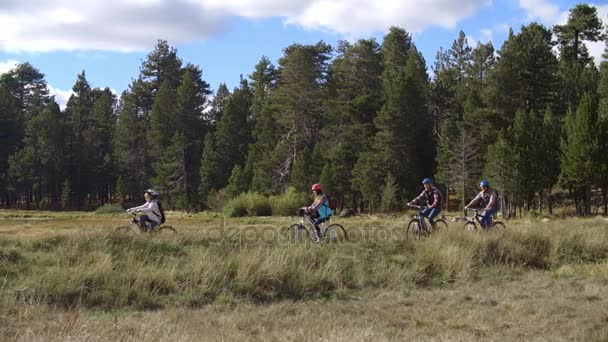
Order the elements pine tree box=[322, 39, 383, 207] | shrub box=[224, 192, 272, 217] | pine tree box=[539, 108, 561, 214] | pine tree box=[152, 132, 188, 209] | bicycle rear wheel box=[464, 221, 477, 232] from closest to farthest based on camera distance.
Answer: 1. bicycle rear wheel box=[464, 221, 477, 232]
2. pine tree box=[539, 108, 561, 214]
3. shrub box=[224, 192, 272, 217]
4. pine tree box=[322, 39, 383, 207]
5. pine tree box=[152, 132, 188, 209]

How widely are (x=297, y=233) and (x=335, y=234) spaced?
981 millimetres

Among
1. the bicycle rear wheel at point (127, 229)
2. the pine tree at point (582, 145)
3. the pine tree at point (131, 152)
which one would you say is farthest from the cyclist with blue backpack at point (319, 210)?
the pine tree at point (131, 152)

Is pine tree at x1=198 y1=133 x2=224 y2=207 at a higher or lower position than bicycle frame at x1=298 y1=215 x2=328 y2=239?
higher

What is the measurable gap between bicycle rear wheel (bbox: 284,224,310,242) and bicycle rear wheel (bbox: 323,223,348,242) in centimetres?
50

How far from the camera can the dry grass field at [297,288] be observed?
25.6 ft

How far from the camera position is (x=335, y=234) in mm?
14898

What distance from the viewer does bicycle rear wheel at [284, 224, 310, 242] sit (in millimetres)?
14330

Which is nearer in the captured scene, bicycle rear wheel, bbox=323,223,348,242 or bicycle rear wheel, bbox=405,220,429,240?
bicycle rear wheel, bbox=323,223,348,242

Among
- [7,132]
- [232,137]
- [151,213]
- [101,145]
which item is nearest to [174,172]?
[232,137]

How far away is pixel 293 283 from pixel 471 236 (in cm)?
568

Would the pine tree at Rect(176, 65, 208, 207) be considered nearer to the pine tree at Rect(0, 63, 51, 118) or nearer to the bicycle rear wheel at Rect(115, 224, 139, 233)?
the pine tree at Rect(0, 63, 51, 118)

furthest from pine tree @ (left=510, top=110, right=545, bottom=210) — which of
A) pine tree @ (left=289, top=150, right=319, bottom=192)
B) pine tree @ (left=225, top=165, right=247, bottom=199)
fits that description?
pine tree @ (left=225, top=165, right=247, bottom=199)

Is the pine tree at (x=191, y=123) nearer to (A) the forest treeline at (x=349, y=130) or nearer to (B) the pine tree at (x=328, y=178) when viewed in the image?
(A) the forest treeline at (x=349, y=130)

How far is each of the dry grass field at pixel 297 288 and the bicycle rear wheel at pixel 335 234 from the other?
1.09ft
